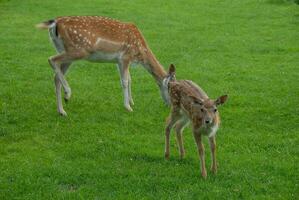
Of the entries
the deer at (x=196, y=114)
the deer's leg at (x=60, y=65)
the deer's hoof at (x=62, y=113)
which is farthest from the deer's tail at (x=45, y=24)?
the deer at (x=196, y=114)

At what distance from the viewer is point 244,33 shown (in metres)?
16.0

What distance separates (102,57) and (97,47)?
201 millimetres

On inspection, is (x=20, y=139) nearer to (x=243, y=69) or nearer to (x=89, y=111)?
(x=89, y=111)

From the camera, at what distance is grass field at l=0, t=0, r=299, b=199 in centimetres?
682

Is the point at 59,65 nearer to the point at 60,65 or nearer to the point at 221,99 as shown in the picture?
the point at 60,65

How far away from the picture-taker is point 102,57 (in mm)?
9727

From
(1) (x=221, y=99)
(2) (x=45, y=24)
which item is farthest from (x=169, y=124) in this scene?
(2) (x=45, y=24)

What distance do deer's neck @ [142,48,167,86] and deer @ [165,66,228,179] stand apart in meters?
2.20

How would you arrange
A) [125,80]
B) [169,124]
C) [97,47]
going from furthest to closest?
[125,80]
[97,47]
[169,124]

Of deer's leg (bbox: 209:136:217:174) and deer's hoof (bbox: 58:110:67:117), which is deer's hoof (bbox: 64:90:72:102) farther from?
deer's leg (bbox: 209:136:217:174)

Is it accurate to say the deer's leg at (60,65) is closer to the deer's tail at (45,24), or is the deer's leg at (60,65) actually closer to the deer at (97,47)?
the deer at (97,47)

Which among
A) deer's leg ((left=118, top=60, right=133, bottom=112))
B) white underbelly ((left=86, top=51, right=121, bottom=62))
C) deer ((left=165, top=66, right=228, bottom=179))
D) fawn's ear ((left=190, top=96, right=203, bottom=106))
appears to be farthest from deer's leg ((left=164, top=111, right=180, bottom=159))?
white underbelly ((left=86, top=51, right=121, bottom=62))

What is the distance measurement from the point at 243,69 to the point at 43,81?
157 inches

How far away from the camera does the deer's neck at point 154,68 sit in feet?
32.4
